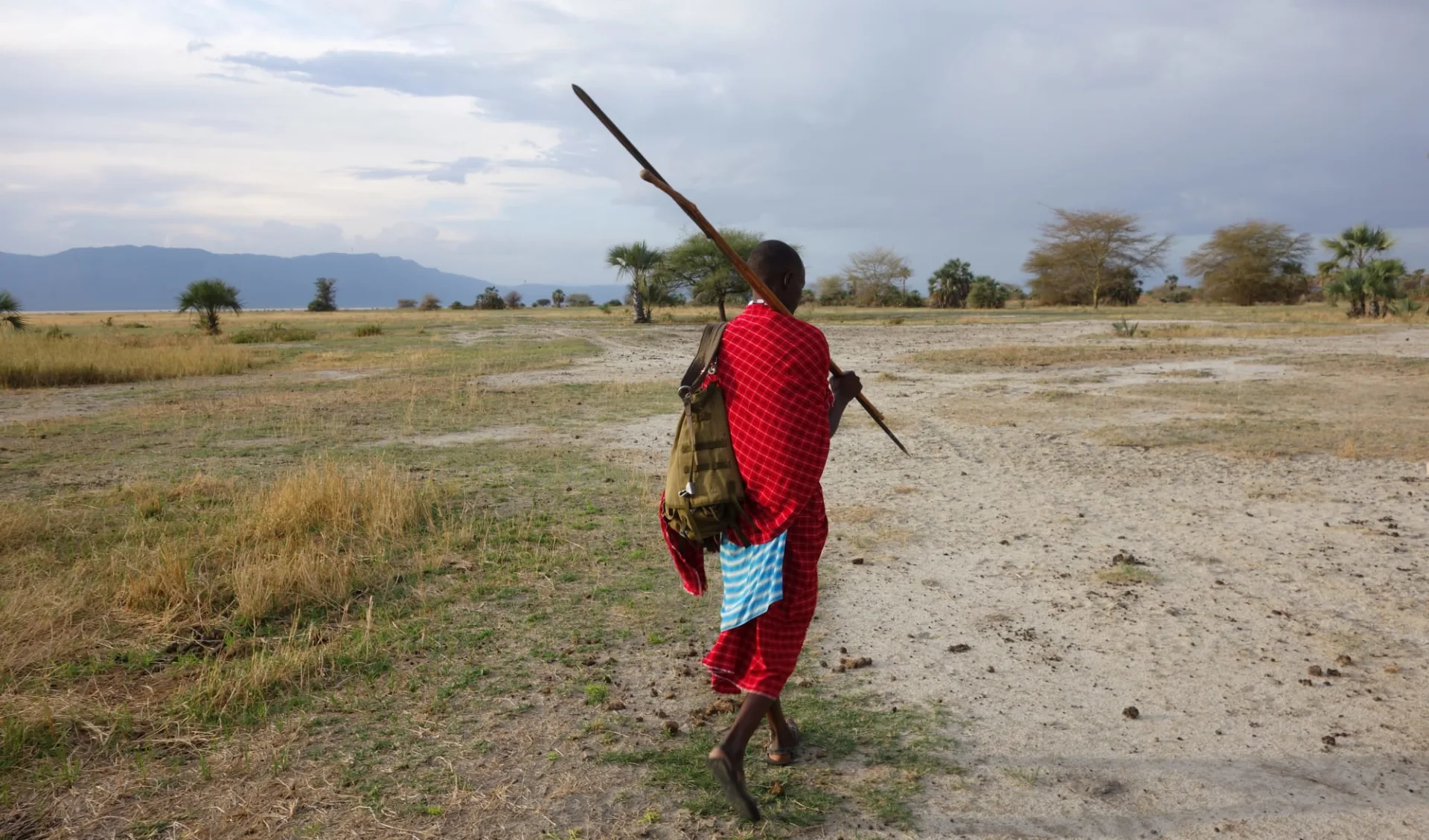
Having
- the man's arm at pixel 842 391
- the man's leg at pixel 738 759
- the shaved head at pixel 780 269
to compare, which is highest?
the shaved head at pixel 780 269

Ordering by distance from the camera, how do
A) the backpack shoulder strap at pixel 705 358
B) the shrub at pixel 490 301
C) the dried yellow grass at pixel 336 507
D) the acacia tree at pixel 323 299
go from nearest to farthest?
the backpack shoulder strap at pixel 705 358
the dried yellow grass at pixel 336 507
the shrub at pixel 490 301
the acacia tree at pixel 323 299

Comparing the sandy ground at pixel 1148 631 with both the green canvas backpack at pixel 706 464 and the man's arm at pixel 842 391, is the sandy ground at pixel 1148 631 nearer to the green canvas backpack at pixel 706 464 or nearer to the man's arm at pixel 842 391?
the green canvas backpack at pixel 706 464

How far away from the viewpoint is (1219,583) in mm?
5168

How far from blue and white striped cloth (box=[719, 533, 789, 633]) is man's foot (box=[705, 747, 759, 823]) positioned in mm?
421

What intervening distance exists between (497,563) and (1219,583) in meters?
4.37

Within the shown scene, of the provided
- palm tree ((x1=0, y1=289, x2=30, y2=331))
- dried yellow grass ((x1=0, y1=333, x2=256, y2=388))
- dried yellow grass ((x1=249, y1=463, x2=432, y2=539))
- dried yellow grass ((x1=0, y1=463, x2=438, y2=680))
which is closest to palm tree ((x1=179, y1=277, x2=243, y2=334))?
palm tree ((x1=0, y1=289, x2=30, y2=331))

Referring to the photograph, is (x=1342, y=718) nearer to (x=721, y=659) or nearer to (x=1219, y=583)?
(x=1219, y=583)

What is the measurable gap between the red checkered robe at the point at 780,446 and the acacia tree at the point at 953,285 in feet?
185

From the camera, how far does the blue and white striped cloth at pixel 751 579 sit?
296 centimetres

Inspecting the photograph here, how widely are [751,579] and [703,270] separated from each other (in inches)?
1589

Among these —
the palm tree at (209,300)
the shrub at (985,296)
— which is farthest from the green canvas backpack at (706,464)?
the shrub at (985,296)

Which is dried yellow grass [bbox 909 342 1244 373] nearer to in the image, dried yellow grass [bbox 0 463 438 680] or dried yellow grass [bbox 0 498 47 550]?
Result: dried yellow grass [bbox 0 463 438 680]

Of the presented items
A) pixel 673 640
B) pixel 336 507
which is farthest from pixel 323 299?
pixel 673 640

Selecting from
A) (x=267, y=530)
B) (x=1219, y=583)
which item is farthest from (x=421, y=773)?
(x=1219, y=583)
